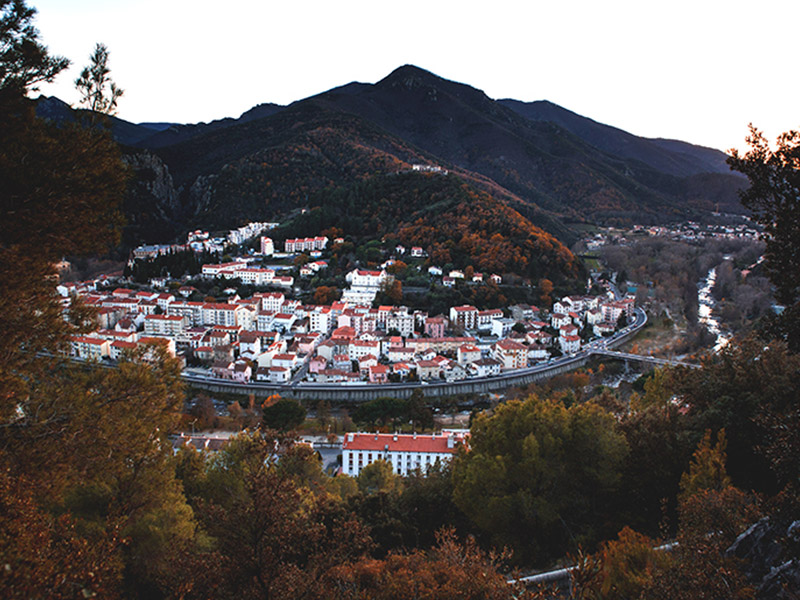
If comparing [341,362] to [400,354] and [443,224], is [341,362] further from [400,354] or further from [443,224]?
[443,224]

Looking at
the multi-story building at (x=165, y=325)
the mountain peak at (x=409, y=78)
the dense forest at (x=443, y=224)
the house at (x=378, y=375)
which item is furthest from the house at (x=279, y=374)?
the mountain peak at (x=409, y=78)

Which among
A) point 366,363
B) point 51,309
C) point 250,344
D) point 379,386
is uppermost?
point 51,309

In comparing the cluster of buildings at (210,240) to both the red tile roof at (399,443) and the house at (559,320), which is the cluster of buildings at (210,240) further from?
the red tile roof at (399,443)

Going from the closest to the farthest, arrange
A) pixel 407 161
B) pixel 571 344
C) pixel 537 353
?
pixel 537 353 < pixel 571 344 < pixel 407 161

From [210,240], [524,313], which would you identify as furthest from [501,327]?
[210,240]

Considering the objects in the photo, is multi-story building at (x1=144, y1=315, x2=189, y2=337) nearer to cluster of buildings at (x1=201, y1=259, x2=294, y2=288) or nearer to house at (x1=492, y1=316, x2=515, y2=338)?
cluster of buildings at (x1=201, y1=259, x2=294, y2=288)

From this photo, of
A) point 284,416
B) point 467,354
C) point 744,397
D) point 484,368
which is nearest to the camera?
point 744,397
